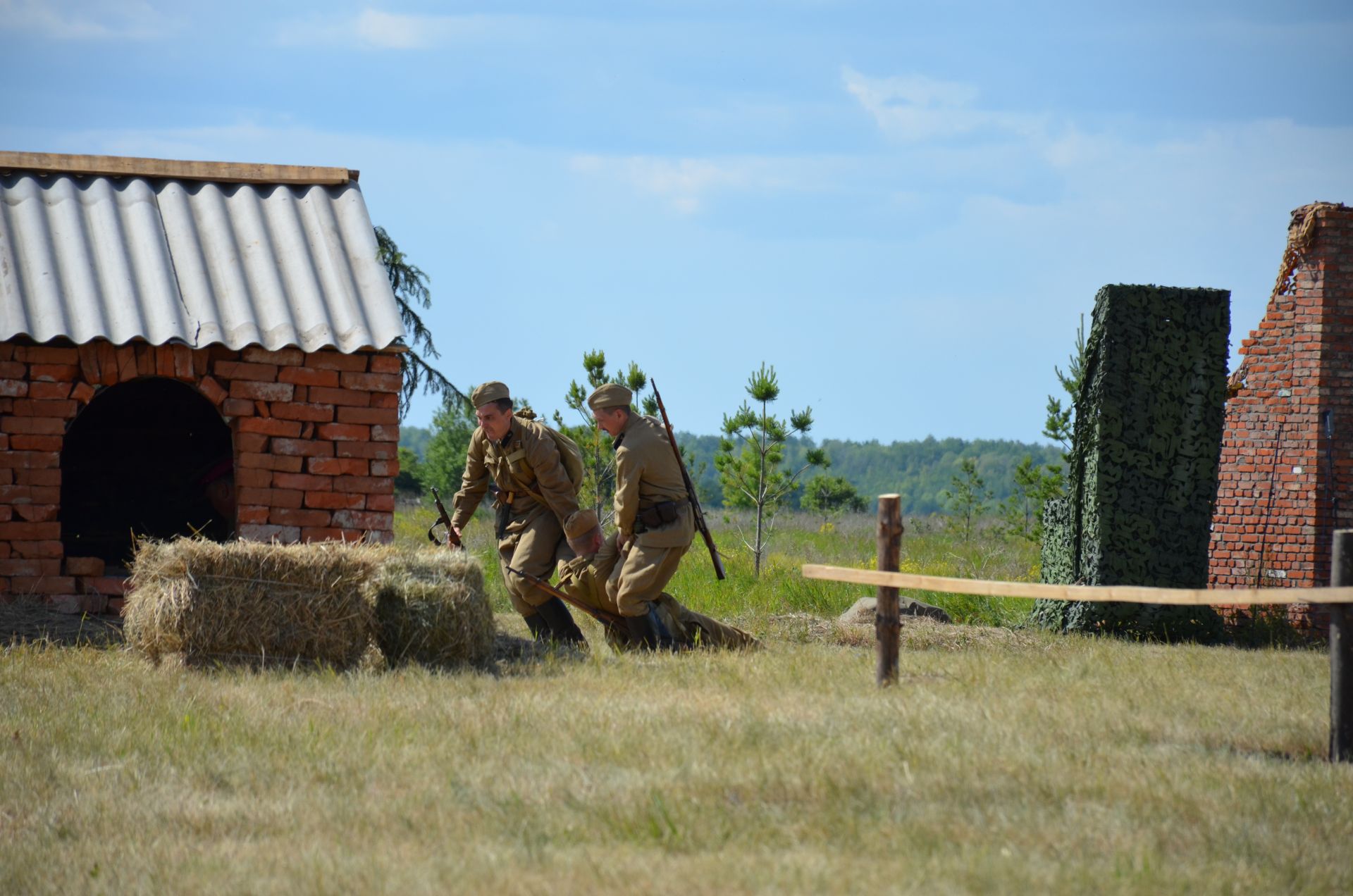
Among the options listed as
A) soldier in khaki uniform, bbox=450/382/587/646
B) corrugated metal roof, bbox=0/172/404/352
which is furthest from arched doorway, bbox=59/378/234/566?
soldier in khaki uniform, bbox=450/382/587/646

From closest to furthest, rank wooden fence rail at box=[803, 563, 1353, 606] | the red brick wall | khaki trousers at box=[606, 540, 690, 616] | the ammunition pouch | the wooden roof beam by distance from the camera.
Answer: wooden fence rail at box=[803, 563, 1353, 606], khaki trousers at box=[606, 540, 690, 616], the ammunition pouch, the red brick wall, the wooden roof beam

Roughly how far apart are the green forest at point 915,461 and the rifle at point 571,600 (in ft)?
317

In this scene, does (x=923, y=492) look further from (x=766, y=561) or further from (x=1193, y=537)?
(x=1193, y=537)

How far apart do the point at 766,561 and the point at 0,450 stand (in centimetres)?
1273

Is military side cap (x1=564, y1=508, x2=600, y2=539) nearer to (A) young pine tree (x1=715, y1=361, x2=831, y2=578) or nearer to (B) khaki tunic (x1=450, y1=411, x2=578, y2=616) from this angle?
(B) khaki tunic (x1=450, y1=411, x2=578, y2=616)

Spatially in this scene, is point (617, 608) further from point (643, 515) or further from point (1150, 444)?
point (1150, 444)

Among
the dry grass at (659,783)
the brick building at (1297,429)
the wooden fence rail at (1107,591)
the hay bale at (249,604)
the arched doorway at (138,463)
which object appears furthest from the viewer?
the arched doorway at (138,463)

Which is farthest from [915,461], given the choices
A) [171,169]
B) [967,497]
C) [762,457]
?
[171,169]

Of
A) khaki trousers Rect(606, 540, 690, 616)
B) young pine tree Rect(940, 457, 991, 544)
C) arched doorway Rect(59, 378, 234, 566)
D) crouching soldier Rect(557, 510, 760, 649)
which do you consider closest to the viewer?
khaki trousers Rect(606, 540, 690, 616)

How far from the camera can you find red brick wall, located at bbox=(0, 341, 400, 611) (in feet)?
29.2

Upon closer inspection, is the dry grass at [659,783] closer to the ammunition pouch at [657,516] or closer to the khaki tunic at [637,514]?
the khaki tunic at [637,514]

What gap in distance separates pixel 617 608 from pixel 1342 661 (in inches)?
184

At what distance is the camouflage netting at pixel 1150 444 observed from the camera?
10773 millimetres

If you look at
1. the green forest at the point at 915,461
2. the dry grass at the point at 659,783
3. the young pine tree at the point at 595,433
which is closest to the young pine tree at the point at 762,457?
the young pine tree at the point at 595,433
